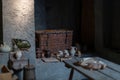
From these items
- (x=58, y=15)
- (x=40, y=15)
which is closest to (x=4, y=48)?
(x=40, y=15)

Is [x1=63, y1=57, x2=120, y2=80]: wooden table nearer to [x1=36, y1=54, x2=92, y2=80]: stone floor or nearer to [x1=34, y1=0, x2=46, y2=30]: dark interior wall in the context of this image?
[x1=36, y1=54, x2=92, y2=80]: stone floor

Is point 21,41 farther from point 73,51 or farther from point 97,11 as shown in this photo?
point 97,11

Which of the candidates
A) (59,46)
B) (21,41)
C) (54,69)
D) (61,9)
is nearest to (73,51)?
(59,46)

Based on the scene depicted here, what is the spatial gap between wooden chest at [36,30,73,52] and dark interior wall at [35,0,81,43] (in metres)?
1.15

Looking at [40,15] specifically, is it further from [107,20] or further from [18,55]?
[18,55]

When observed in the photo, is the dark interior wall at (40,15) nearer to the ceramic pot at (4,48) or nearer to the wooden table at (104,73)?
the ceramic pot at (4,48)

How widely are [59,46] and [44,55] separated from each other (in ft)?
1.42

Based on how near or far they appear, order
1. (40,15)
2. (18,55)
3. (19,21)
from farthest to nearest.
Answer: (40,15)
(19,21)
(18,55)

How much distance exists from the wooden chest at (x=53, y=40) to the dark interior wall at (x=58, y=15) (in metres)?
1.15

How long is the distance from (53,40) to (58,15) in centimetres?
145

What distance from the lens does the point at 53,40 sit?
5984mm

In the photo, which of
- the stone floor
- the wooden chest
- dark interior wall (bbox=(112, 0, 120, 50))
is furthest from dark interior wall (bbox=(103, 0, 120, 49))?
the stone floor

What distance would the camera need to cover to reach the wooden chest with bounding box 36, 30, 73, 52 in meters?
5.88

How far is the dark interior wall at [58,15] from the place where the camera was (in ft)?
23.2
